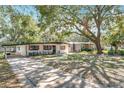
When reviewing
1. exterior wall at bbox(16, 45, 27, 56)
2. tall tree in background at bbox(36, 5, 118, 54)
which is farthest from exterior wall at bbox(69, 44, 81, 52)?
tall tree in background at bbox(36, 5, 118, 54)

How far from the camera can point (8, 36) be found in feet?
110

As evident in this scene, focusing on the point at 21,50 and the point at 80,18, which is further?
the point at 21,50

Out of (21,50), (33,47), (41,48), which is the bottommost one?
(21,50)

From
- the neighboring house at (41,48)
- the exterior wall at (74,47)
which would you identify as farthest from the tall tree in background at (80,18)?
the exterior wall at (74,47)

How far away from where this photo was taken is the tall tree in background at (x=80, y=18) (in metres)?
16.4

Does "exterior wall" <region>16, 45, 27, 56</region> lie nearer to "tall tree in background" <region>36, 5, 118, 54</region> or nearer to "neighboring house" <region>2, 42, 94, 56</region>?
"neighboring house" <region>2, 42, 94, 56</region>

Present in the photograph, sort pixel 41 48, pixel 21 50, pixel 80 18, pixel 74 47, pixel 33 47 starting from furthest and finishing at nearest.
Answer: pixel 74 47
pixel 21 50
pixel 41 48
pixel 33 47
pixel 80 18

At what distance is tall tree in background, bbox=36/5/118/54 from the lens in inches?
646

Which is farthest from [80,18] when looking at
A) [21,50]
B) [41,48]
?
[21,50]

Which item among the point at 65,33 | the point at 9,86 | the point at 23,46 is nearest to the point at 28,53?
the point at 23,46

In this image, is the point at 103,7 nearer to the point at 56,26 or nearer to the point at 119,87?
the point at 56,26

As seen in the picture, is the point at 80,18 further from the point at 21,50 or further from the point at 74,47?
the point at 74,47

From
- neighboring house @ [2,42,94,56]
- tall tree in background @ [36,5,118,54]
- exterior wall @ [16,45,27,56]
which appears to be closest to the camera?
tall tree in background @ [36,5,118,54]

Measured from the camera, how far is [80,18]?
17984 millimetres
